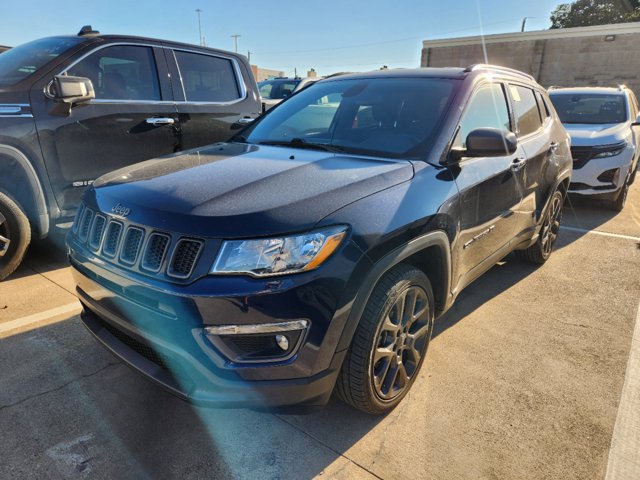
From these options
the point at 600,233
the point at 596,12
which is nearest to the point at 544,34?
the point at 596,12

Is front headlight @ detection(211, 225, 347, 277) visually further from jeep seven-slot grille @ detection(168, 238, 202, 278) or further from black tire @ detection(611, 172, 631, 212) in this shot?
black tire @ detection(611, 172, 631, 212)

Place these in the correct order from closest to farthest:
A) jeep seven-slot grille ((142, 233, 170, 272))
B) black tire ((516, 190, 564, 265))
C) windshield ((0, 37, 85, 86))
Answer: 1. jeep seven-slot grille ((142, 233, 170, 272))
2. windshield ((0, 37, 85, 86))
3. black tire ((516, 190, 564, 265))

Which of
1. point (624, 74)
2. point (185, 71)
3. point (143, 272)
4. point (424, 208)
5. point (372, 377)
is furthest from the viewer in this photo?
point (624, 74)

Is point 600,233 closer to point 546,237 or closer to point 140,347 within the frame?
point 546,237

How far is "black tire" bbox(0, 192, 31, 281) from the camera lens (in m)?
3.61

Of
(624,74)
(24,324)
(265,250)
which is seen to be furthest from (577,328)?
(624,74)

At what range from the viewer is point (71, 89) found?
363 cm

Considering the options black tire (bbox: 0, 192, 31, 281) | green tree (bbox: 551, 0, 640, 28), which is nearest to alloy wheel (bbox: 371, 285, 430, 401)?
black tire (bbox: 0, 192, 31, 281)

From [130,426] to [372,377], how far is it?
1.22m

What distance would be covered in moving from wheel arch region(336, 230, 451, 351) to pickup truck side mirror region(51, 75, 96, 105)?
9.93 feet

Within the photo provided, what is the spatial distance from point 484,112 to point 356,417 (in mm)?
2102

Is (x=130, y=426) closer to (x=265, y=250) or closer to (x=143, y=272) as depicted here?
(x=143, y=272)

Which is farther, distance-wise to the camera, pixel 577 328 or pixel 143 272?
pixel 577 328

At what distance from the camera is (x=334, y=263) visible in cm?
182
